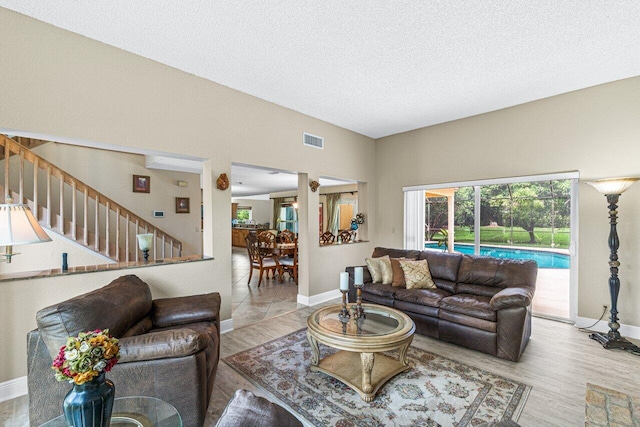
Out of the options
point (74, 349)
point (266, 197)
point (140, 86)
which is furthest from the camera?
point (266, 197)

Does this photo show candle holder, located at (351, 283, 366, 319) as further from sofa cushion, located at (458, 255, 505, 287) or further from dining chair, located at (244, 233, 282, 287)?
dining chair, located at (244, 233, 282, 287)

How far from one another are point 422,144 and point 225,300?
165 inches

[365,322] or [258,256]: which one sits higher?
[258,256]

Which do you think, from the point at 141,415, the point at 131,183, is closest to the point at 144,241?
the point at 141,415

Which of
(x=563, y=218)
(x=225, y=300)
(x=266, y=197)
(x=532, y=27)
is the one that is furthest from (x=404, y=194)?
(x=266, y=197)

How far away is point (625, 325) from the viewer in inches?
130

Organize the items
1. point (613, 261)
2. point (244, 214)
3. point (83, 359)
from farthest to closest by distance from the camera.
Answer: point (244, 214)
point (613, 261)
point (83, 359)

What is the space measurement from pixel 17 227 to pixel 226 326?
2.27m

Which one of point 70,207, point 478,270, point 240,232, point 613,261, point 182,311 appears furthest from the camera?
point 240,232

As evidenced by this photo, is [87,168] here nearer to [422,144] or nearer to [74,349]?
[74,349]

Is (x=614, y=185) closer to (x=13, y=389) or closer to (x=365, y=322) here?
(x=365, y=322)

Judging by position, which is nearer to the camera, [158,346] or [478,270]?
[158,346]

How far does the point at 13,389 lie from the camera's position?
223 centimetres

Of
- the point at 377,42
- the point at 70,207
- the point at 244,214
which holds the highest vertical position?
the point at 377,42
